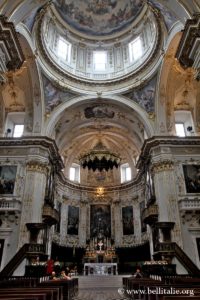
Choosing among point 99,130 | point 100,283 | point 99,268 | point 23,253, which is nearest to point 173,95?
point 99,130

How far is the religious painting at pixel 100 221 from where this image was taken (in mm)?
22375

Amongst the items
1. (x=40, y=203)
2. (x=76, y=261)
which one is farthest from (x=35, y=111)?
(x=76, y=261)

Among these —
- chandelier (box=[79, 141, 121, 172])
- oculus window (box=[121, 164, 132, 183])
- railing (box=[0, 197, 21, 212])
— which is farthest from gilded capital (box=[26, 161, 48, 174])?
oculus window (box=[121, 164, 132, 183])

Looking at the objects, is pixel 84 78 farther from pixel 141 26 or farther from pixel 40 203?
pixel 40 203

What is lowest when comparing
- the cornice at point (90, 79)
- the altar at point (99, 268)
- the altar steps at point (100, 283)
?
the altar steps at point (100, 283)

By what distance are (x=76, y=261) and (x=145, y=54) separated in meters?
17.1

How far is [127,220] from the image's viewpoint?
22.2 metres

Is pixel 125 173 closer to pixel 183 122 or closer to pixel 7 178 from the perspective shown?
pixel 183 122

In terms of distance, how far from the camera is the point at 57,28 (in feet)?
58.1

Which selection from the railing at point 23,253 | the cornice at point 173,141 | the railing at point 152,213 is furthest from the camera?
the cornice at point 173,141

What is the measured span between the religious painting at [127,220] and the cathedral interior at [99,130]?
10cm

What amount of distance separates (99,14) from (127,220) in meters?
16.9

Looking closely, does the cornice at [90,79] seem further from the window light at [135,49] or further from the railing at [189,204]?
the railing at [189,204]

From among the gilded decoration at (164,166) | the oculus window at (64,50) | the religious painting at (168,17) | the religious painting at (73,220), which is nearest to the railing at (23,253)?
the gilded decoration at (164,166)
